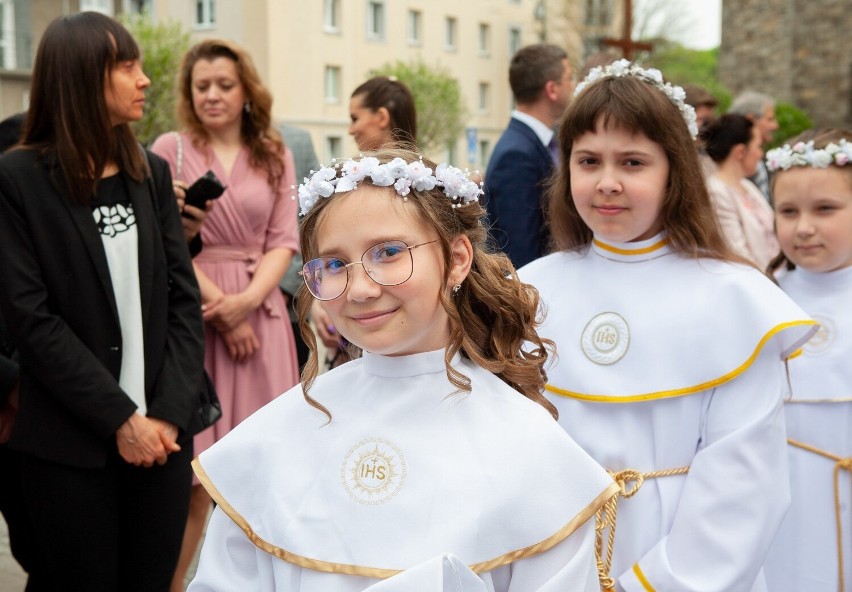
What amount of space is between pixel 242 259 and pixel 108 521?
1541 millimetres

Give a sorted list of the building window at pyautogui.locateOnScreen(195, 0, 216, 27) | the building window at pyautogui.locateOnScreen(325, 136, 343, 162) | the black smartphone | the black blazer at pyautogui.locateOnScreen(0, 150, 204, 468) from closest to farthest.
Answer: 1. the black blazer at pyautogui.locateOnScreen(0, 150, 204, 468)
2. the black smartphone
3. the building window at pyautogui.locateOnScreen(195, 0, 216, 27)
4. the building window at pyautogui.locateOnScreen(325, 136, 343, 162)

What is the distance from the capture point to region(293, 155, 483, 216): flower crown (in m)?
2.21

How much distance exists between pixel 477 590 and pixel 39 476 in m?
1.94

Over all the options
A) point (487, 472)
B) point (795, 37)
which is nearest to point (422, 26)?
point (795, 37)

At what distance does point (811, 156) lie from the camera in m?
3.82

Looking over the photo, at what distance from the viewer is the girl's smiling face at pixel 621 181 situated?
2943mm

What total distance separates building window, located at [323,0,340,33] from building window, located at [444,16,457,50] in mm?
7956

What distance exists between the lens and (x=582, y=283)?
10.3 feet

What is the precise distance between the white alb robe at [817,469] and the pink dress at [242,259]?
218 centimetres

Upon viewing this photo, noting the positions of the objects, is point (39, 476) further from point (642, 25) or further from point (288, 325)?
point (642, 25)

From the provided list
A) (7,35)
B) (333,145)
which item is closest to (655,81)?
(7,35)

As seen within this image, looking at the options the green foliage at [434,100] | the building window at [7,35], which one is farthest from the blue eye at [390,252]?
the green foliage at [434,100]

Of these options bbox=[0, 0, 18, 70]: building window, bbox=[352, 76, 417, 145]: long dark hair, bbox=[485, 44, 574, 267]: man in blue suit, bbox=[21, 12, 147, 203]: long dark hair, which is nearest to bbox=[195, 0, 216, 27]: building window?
bbox=[0, 0, 18, 70]: building window

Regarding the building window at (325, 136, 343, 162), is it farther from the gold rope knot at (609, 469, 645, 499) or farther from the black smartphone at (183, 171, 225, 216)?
the gold rope knot at (609, 469, 645, 499)
